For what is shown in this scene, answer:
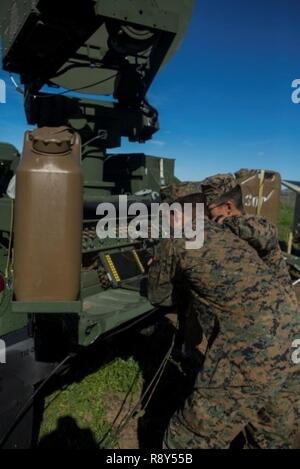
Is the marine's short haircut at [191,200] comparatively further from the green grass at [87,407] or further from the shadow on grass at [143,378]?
the shadow on grass at [143,378]

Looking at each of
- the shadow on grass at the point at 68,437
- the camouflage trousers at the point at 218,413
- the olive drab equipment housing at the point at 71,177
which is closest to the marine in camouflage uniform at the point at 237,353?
the camouflage trousers at the point at 218,413

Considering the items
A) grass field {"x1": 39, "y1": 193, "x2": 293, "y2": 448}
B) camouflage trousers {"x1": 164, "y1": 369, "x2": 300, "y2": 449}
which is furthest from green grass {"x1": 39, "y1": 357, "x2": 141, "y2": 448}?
camouflage trousers {"x1": 164, "y1": 369, "x2": 300, "y2": 449}

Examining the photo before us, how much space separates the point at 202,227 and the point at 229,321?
1.84ft

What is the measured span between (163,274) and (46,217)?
0.97 meters

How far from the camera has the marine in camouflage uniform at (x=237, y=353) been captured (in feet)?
7.52

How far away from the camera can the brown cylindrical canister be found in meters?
1.88

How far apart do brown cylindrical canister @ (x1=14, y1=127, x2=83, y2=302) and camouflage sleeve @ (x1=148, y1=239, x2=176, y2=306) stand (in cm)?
73

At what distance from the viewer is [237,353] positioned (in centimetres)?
231

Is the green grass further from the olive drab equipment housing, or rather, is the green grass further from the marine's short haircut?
the marine's short haircut

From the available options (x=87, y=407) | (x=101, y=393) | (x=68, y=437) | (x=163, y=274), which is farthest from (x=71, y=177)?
(x=101, y=393)

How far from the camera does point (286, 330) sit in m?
2.35

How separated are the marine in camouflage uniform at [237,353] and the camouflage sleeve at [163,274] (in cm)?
3

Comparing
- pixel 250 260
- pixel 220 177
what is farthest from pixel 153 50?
pixel 250 260
